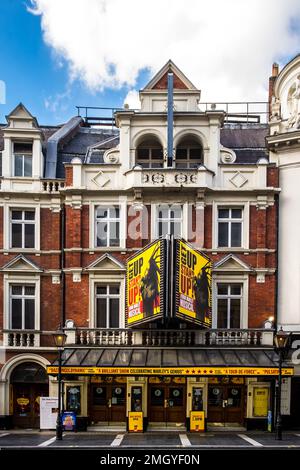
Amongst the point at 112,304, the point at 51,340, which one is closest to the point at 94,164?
the point at 112,304

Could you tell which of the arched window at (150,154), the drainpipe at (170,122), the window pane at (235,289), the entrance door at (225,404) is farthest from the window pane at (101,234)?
the entrance door at (225,404)

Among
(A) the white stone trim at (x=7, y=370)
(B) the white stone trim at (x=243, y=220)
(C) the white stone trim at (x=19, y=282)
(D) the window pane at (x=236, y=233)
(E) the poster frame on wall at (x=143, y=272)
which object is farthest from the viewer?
(D) the window pane at (x=236, y=233)

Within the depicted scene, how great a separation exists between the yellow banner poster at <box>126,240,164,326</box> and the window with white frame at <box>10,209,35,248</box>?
524 cm

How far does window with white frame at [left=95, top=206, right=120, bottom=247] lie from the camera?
20.1 meters

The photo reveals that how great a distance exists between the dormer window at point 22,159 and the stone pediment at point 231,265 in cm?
1021

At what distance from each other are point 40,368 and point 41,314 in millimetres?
2507

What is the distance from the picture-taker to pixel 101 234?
66.3ft

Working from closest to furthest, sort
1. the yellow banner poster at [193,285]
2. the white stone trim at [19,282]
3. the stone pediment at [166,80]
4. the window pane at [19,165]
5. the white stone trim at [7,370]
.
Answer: the yellow banner poster at [193,285] < the white stone trim at [7,370] < the white stone trim at [19,282] < the stone pediment at [166,80] < the window pane at [19,165]

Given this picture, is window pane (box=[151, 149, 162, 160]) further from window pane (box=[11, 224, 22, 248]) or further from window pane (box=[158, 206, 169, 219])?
window pane (box=[11, 224, 22, 248])

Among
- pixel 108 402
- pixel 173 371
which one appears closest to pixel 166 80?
pixel 173 371

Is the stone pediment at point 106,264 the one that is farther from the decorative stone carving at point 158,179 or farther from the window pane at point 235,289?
the window pane at point 235,289

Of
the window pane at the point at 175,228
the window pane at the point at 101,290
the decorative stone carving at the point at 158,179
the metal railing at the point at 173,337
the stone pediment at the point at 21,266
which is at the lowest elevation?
the metal railing at the point at 173,337

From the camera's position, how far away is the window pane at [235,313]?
1977cm

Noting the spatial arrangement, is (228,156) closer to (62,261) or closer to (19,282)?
(62,261)
